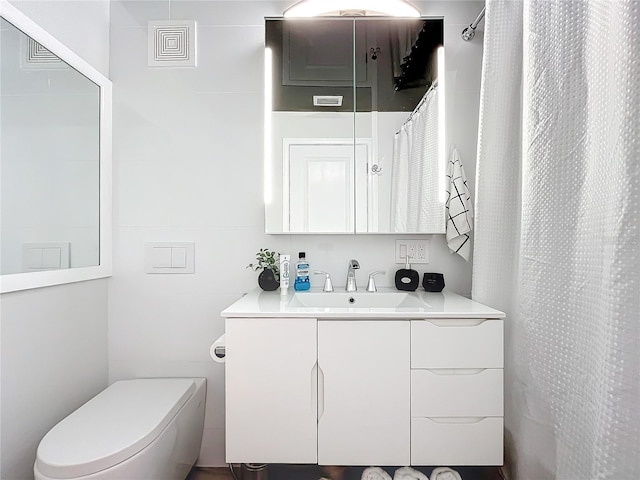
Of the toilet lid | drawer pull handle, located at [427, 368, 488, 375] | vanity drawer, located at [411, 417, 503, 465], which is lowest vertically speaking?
vanity drawer, located at [411, 417, 503, 465]

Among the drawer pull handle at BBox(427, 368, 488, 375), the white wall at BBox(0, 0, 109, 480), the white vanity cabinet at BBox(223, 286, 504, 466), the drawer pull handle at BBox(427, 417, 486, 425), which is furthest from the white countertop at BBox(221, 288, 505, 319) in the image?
the white wall at BBox(0, 0, 109, 480)

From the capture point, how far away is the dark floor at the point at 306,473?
1497 millimetres

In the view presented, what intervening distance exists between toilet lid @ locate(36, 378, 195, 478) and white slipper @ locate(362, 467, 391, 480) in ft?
2.16

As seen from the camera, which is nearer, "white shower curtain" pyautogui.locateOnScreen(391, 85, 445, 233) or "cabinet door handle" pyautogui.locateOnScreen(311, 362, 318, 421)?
"cabinet door handle" pyautogui.locateOnScreen(311, 362, 318, 421)

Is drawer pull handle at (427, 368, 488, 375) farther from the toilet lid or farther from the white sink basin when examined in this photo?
the toilet lid

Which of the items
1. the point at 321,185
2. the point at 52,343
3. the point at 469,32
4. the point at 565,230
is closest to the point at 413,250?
the point at 321,185

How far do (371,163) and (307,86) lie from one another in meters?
0.41

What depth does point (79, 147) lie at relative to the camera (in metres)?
1.50

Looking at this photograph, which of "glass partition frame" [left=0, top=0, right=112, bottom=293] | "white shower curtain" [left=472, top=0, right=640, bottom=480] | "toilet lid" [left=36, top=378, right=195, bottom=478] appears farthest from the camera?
"glass partition frame" [left=0, top=0, right=112, bottom=293]

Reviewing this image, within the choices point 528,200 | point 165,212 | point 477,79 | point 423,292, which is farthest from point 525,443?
point 165,212

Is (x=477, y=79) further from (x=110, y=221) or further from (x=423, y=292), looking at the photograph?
(x=110, y=221)

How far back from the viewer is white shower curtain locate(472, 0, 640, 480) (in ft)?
2.68

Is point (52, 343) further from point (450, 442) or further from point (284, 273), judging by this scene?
point (450, 442)

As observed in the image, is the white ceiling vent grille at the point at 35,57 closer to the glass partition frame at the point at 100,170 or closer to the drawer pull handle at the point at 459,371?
the glass partition frame at the point at 100,170
